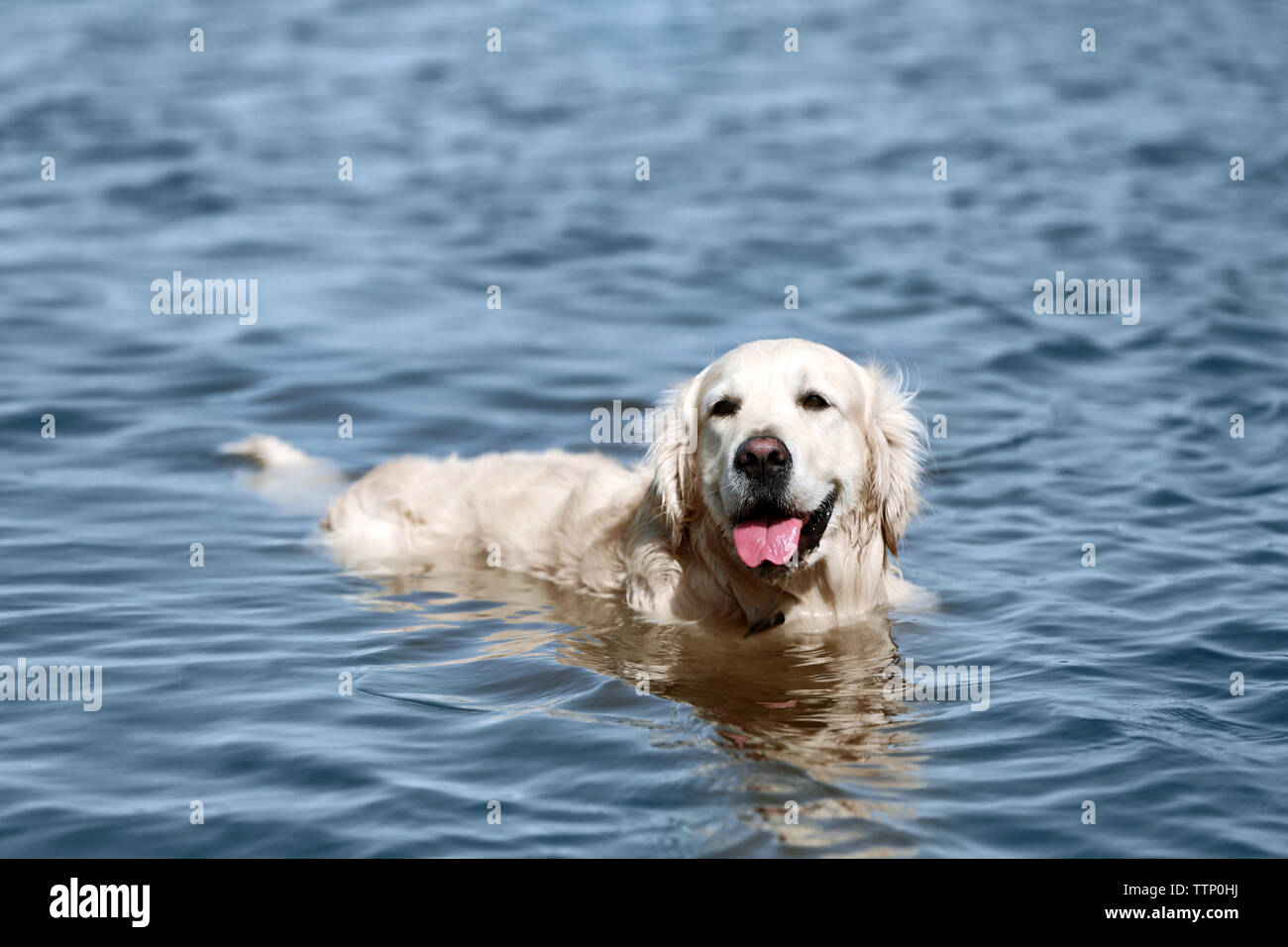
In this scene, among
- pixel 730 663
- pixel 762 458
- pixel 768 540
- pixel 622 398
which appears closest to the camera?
pixel 762 458

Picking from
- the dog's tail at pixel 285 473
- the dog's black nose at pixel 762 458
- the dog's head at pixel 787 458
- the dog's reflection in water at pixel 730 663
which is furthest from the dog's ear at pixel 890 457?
the dog's tail at pixel 285 473

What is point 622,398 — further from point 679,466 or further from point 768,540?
point 768,540

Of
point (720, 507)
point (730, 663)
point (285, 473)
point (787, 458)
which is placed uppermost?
point (285, 473)

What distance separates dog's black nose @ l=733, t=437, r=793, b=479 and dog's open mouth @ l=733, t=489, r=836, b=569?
0.66ft

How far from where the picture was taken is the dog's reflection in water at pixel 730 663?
5.02 m

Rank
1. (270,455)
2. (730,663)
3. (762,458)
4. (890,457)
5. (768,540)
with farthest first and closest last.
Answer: (270,455)
(890,457)
(730,663)
(768,540)
(762,458)

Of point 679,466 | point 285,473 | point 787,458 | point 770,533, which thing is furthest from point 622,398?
point 787,458

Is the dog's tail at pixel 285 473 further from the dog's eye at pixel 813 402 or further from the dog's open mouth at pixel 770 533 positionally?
the dog's eye at pixel 813 402

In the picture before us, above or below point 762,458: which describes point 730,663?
below

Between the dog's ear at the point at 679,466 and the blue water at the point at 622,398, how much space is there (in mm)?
553

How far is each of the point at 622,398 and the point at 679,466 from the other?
12.1 feet

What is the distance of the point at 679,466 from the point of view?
6.05 meters

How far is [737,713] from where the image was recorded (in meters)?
5.45

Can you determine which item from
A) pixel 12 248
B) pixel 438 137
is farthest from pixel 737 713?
pixel 438 137
